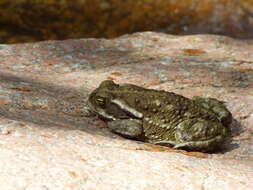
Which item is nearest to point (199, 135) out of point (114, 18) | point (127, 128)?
point (127, 128)

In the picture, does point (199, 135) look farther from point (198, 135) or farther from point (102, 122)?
point (102, 122)

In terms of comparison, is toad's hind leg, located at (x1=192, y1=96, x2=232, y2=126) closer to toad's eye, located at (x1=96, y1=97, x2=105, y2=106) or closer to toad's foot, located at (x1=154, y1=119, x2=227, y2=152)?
toad's foot, located at (x1=154, y1=119, x2=227, y2=152)

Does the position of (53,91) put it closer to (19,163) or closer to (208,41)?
(19,163)

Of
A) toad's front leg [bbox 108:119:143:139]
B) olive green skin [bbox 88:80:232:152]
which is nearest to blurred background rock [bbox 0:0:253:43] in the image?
olive green skin [bbox 88:80:232:152]

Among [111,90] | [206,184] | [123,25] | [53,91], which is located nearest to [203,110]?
[111,90]

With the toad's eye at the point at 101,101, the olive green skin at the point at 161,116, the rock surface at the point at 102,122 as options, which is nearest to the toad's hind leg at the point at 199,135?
the olive green skin at the point at 161,116

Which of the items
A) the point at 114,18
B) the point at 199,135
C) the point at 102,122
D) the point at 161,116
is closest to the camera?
the point at 199,135
